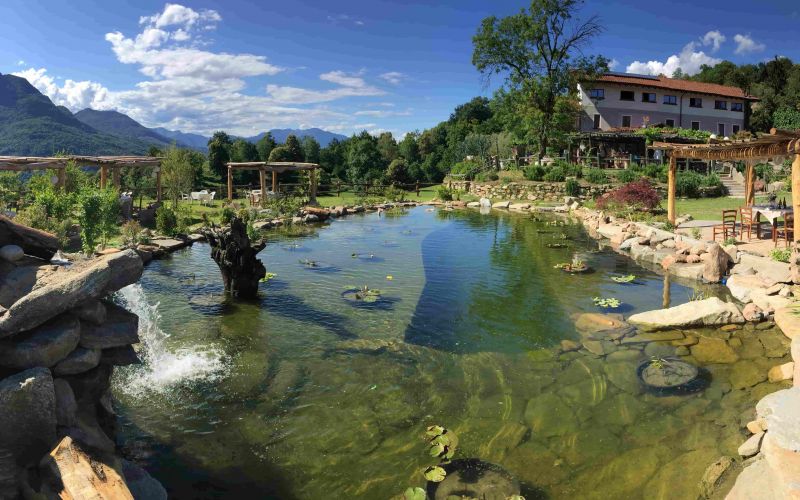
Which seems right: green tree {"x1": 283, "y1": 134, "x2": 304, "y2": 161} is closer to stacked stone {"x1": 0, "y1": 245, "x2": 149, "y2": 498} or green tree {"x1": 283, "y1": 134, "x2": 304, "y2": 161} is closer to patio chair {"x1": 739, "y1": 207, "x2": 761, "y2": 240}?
patio chair {"x1": 739, "y1": 207, "x2": 761, "y2": 240}

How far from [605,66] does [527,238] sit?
80.3ft

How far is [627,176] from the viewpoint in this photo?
1241 inches

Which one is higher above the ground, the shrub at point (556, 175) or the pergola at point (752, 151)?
the shrub at point (556, 175)

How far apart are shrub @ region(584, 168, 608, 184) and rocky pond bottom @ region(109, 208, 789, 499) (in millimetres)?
21568

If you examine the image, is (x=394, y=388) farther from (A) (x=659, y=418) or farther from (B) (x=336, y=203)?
(B) (x=336, y=203)

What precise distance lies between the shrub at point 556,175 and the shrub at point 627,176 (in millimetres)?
3647

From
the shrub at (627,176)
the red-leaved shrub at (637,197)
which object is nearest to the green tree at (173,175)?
the red-leaved shrub at (637,197)

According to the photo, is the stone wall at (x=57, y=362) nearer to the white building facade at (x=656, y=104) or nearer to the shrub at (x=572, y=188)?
the shrub at (x=572, y=188)

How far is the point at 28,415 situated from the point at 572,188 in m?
31.7

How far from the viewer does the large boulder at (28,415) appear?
3.51 m

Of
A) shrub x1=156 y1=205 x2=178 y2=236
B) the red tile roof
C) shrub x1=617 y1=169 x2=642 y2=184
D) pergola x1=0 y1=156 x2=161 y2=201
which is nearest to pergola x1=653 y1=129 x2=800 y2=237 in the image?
shrub x1=617 y1=169 x2=642 y2=184

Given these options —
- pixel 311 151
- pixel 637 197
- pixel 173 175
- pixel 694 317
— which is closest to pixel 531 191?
pixel 637 197

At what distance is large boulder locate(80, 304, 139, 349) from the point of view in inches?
178

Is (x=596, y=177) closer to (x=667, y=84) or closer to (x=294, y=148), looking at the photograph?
(x=667, y=84)
